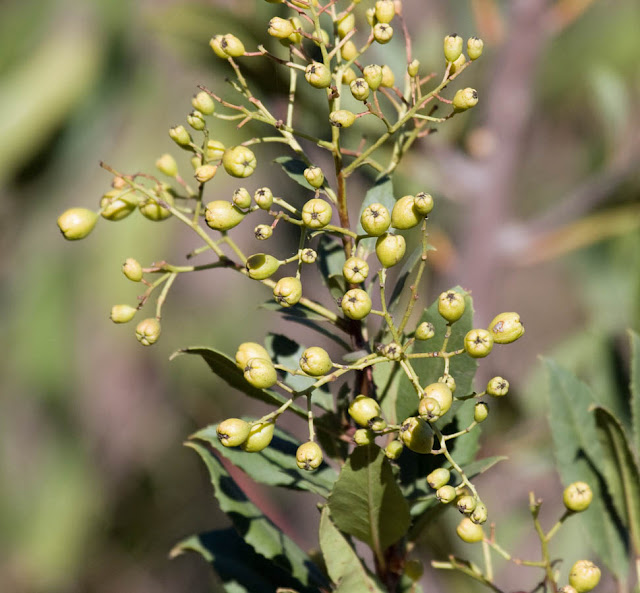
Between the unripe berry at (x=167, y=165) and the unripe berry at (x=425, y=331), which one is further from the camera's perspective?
the unripe berry at (x=167, y=165)

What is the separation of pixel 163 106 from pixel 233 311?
66 centimetres

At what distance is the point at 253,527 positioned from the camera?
27.0 inches

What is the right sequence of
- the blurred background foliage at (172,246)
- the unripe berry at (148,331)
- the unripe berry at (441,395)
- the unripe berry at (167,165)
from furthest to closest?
the blurred background foliage at (172,246), the unripe berry at (167,165), the unripe berry at (148,331), the unripe berry at (441,395)

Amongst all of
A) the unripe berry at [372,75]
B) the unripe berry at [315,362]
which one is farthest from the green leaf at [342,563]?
the unripe berry at [372,75]

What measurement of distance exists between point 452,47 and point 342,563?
1.35 ft

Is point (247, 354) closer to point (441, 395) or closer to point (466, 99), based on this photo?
point (441, 395)

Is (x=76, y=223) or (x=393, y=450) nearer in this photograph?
(x=393, y=450)

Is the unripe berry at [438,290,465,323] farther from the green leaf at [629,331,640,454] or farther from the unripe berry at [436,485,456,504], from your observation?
the green leaf at [629,331,640,454]

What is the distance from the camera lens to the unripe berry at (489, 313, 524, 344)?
1.93ft

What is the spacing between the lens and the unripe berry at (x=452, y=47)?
64 cm

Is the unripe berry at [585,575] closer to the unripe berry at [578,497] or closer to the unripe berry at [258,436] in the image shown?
the unripe berry at [578,497]

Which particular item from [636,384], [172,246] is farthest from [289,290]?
[172,246]

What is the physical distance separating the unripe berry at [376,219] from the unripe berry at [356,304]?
1.7 inches

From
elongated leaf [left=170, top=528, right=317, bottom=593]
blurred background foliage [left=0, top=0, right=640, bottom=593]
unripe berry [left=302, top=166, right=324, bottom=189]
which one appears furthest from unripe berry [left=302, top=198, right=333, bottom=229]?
blurred background foliage [left=0, top=0, right=640, bottom=593]
